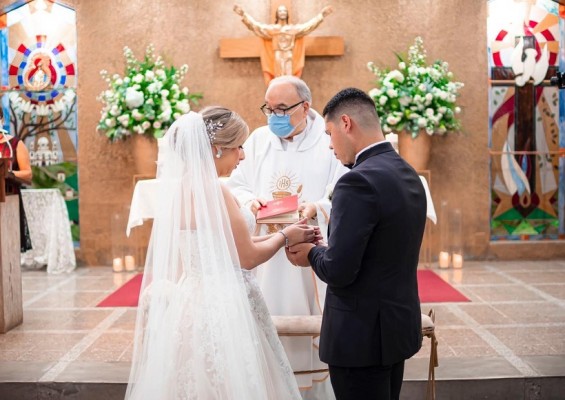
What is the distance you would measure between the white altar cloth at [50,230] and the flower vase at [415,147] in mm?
3886

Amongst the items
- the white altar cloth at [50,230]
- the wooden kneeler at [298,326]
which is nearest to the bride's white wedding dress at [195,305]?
the wooden kneeler at [298,326]

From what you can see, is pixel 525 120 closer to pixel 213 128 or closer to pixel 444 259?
pixel 444 259

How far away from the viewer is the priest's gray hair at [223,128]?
2797mm

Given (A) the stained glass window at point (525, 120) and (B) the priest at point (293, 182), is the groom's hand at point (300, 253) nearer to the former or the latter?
(B) the priest at point (293, 182)

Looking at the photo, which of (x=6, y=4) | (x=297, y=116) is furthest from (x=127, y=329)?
(x=6, y=4)

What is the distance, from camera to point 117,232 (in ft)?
26.6

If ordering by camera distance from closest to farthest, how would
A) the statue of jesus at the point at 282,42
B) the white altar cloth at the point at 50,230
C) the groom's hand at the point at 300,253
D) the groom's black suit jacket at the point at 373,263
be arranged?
the groom's black suit jacket at the point at 373,263, the groom's hand at the point at 300,253, the statue of jesus at the point at 282,42, the white altar cloth at the point at 50,230

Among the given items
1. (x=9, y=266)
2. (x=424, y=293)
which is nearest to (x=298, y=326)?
(x=9, y=266)

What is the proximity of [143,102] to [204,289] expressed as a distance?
17.3ft

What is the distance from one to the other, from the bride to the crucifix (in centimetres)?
488

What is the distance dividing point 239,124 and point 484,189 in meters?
6.19

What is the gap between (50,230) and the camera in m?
8.00

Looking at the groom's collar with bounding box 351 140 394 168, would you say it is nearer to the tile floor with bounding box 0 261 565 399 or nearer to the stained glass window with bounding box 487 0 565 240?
the tile floor with bounding box 0 261 565 399

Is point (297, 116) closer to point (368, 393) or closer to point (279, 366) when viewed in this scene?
point (279, 366)
